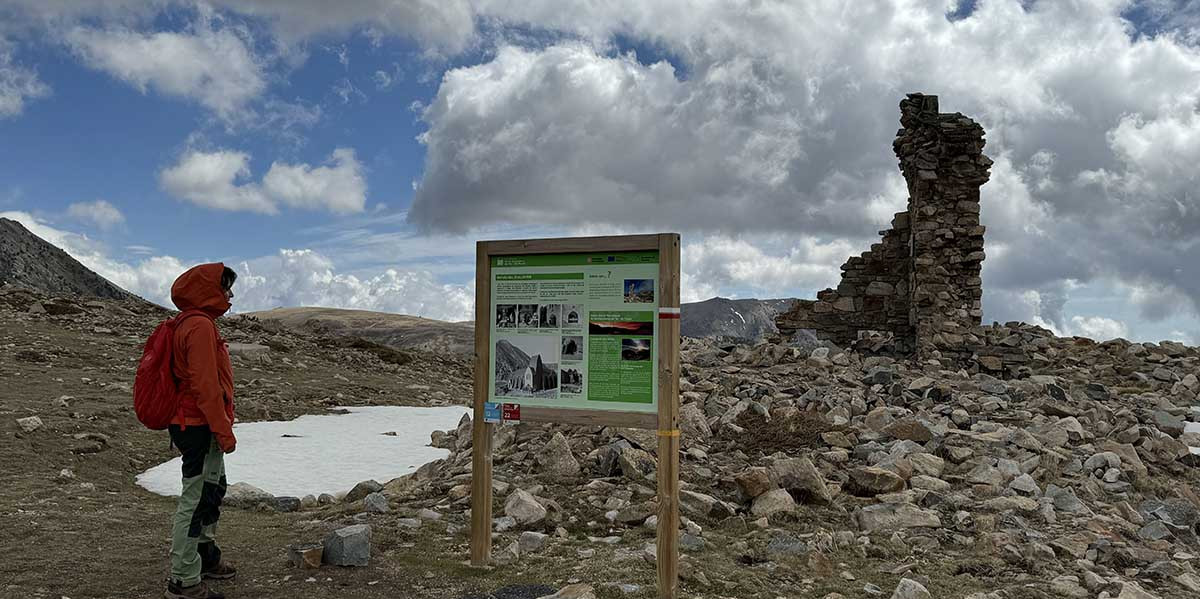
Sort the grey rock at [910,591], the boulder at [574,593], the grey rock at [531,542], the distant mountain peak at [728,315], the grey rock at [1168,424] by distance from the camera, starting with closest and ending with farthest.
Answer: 1. the boulder at [574,593]
2. the grey rock at [910,591]
3. the grey rock at [531,542]
4. the grey rock at [1168,424]
5. the distant mountain peak at [728,315]

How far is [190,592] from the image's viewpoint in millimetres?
5438

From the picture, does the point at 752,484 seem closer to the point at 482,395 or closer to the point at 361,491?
the point at 482,395

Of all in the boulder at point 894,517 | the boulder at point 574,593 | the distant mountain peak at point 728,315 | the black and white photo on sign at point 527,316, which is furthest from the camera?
the distant mountain peak at point 728,315

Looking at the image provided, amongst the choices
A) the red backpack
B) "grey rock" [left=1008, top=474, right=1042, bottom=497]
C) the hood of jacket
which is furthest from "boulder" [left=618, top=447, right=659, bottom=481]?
the red backpack

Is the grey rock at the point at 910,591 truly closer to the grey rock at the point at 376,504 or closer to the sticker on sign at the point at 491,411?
the sticker on sign at the point at 491,411

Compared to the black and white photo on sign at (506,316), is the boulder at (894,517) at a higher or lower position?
lower

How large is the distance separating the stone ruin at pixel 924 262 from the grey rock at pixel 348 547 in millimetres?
13151

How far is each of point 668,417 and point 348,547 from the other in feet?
8.14

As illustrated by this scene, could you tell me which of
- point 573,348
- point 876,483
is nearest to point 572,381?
point 573,348

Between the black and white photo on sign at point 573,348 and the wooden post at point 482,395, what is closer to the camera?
the black and white photo on sign at point 573,348

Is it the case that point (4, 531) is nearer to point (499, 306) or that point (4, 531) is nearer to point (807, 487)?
point (499, 306)

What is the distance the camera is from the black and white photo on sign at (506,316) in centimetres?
620

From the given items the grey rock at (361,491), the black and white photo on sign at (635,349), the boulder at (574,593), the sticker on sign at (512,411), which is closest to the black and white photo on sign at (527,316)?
the sticker on sign at (512,411)

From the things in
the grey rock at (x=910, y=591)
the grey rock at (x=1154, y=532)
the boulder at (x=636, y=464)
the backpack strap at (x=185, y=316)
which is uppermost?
the backpack strap at (x=185, y=316)
